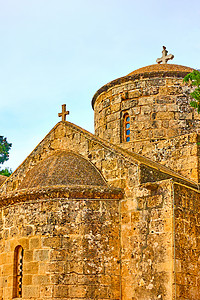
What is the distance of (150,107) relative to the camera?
1273 centimetres

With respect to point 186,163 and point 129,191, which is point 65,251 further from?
point 186,163

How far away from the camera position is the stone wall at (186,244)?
7777 mm

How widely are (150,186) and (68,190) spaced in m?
1.47

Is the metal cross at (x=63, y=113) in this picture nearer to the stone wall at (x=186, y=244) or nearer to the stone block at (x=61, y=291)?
the stone wall at (x=186, y=244)

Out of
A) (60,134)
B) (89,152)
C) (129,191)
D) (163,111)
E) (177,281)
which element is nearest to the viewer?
(177,281)

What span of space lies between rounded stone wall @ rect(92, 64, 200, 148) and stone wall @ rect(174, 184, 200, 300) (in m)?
4.15

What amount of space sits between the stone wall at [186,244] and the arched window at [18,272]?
9.34ft

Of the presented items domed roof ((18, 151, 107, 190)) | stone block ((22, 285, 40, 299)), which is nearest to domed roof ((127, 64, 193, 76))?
domed roof ((18, 151, 107, 190))

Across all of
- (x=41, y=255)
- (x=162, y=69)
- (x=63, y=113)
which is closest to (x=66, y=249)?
(x=41, y=255)

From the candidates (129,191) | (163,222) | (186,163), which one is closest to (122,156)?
(129,191)

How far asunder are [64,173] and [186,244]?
8.50 feet

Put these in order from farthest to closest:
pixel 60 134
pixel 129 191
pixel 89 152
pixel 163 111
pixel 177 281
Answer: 1. pixel 163 111
2. pixel 60 134
3. pixel 89 152
4. pixel 129 191
5. pixel 177 281

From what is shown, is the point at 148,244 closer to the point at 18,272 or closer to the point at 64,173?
the point at 64,173

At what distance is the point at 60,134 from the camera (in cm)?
1051
